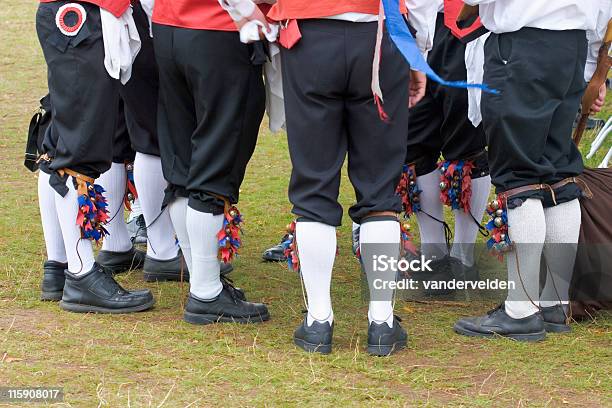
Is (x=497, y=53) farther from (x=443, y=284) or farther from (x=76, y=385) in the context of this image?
(x=76, y=385)

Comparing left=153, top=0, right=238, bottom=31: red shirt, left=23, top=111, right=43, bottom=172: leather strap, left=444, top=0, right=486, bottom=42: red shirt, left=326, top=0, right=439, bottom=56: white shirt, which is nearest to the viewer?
left=326, top=0, right=439, bottom=56: white shirt

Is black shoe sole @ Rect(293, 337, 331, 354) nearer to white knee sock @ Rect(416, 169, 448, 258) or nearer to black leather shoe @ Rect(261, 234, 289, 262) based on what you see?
white knee sock @ Rect(416, 169, 448, 258)

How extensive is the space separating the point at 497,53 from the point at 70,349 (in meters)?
1.99

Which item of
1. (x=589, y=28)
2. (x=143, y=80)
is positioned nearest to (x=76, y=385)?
(x=143, y=80)

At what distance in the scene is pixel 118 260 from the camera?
5.30 meters

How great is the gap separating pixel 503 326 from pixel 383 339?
564mm

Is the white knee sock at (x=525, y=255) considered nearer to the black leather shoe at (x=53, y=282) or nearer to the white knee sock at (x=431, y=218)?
the white knee sock at (x=431, y=218)

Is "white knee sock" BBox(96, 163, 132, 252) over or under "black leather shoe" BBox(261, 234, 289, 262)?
over

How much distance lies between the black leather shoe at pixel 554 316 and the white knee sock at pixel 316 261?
3.10 feet

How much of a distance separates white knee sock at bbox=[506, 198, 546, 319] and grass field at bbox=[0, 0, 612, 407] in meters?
0.16

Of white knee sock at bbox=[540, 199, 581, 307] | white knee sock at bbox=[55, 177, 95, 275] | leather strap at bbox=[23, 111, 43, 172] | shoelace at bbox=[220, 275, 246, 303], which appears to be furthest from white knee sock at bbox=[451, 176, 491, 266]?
leather strap at bbox=[23, 111, 43, 172]

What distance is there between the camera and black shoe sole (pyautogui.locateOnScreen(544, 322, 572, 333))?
4363mm

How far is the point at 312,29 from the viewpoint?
151 inches

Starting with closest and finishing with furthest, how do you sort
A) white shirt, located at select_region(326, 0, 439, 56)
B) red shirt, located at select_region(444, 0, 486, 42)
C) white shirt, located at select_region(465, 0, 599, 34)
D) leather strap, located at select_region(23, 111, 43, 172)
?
white shirt, located at select_region(326, 0, 439, 56)
white shirt, located at select_region(465, 0, 599, 34)
red shirt, located at select_region(444, 0, 486, 42)
leather strap, located at select_region(23, 111, 43, 172)
